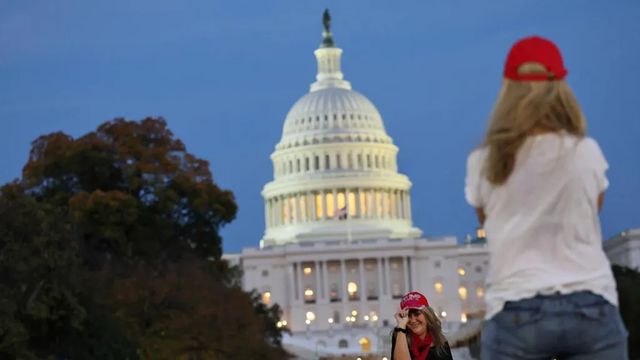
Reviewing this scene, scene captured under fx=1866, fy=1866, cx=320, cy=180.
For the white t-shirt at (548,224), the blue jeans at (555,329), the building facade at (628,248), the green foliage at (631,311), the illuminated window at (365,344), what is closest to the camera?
the blue jeans at (555,329)

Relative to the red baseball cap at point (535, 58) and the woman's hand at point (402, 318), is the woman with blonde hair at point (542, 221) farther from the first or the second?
the woman's hand at point (402, 318)

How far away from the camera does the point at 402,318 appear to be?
46.3ft

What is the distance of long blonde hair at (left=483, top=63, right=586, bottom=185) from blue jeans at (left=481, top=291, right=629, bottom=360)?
679 millimetres

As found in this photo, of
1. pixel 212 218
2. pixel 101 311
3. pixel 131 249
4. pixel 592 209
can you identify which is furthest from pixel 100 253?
pixel 592 209

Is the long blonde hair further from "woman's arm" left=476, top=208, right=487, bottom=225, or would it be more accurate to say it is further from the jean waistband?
the jean waistband

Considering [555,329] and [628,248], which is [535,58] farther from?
[628,248]

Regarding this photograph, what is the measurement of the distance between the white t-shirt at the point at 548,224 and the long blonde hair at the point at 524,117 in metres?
0.05

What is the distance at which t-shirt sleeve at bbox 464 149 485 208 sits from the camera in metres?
9.55

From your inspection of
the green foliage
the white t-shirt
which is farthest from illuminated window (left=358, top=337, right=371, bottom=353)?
the white t-shirt

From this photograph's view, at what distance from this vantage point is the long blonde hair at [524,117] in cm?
933

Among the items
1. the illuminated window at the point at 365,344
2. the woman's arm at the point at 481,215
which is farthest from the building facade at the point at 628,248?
the woman's arm at the point at 481,215

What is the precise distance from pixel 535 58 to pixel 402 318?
4.97 metres

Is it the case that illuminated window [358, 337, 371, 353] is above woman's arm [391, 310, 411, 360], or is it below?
above

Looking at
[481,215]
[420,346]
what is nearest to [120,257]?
[420,346]
